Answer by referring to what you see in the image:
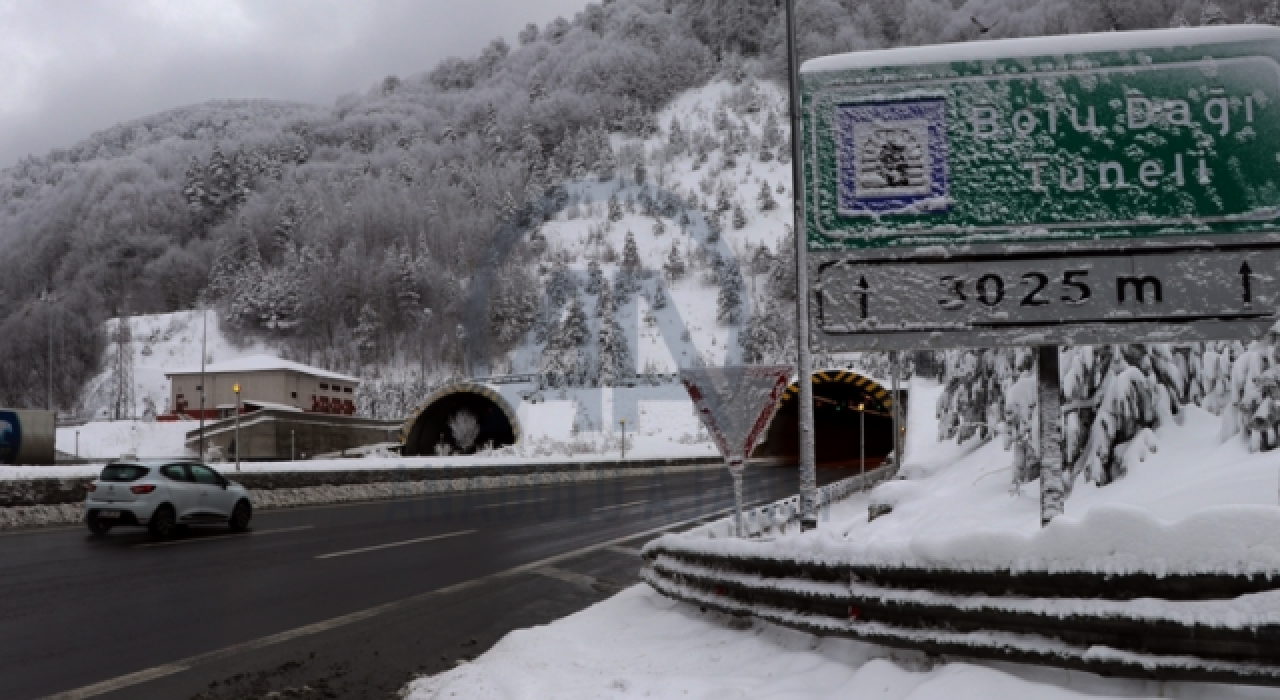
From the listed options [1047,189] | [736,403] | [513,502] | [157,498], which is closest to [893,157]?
[1047,189]

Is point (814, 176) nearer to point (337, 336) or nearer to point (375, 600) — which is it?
point (375, 600)

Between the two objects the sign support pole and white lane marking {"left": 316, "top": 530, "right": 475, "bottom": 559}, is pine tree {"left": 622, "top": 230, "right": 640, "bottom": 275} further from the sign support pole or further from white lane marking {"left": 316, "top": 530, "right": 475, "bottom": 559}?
the sign support pole

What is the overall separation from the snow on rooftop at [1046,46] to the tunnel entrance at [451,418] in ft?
177

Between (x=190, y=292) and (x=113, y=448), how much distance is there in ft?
376

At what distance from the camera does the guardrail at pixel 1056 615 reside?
4.00 meters

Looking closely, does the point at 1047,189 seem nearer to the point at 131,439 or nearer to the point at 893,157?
the point at 893,157

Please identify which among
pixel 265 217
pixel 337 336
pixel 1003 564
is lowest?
pixel 1003 564

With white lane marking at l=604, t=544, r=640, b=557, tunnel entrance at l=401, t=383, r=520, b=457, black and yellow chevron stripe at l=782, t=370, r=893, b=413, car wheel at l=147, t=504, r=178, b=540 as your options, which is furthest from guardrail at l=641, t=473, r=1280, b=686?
tunnel entrance at l=401, t=383, r=520, b=457

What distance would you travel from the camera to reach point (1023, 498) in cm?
1353

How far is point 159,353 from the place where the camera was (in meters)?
140

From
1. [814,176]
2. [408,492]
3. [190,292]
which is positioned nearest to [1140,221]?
[814,176]

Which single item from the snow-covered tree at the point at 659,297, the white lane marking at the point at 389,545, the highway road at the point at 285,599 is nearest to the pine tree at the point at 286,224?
the snow-covered tree at the point at 659,297

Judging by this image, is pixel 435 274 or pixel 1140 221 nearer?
pixel 1140 221

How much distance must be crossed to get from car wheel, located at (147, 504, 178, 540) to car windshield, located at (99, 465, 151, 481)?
871mm
